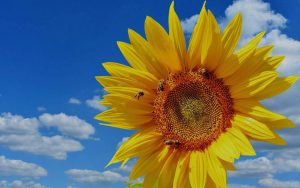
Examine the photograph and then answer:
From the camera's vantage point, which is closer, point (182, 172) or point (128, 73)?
point (182, 172)

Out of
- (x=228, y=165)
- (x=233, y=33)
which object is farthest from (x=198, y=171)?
(x=233, y=33)

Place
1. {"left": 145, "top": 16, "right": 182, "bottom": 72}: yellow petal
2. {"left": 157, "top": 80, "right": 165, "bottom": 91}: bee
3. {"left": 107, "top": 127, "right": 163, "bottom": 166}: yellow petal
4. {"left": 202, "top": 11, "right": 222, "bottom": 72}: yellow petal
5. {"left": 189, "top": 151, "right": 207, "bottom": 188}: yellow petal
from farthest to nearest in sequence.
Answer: {"left": 157, "top": 80, "right": 165, "bottom": 91}: bee < {"left": 107, "top": 127, "right": 163, "bottom": 166}: yellow petal < {"left": 145, "top": 16, "right": 182, "bottom": 72}: yellow petal < {"left": 189, "top": 151, "right": 207, "bottom": 188}: yellow petal < {"left": 202, "top": 11, "right": 222, "bottom": 72}: yellow petal

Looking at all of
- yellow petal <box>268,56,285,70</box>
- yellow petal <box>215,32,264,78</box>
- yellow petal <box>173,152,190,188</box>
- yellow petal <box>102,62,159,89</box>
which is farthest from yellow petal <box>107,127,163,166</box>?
yellow petal <box>268,56,285,70</box>

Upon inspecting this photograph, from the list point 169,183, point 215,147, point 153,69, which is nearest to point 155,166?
point 169,183

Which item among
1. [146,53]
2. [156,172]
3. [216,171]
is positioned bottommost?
[216,171]

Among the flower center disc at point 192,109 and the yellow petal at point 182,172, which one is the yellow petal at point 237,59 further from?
the yellow petal at point 182,172

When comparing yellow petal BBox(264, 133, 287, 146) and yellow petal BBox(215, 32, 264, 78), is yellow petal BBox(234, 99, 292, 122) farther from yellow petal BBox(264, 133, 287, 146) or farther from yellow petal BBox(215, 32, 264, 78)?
yellow petal BBox(215, 32, 264, 78)

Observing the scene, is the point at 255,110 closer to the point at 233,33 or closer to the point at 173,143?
the point at 233,33
